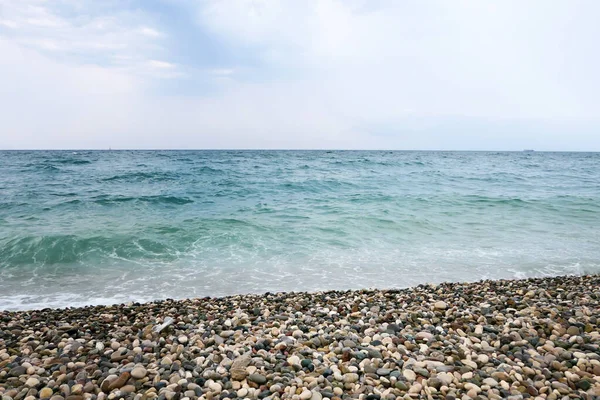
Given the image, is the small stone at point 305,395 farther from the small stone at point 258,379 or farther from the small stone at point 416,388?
the small stone at point 416,388

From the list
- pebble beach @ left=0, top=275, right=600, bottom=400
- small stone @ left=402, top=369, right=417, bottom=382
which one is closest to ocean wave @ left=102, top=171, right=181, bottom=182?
pebble beach @ left=0, top=275, right=600, bottom=400

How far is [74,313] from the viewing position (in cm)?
493

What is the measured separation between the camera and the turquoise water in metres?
7.09

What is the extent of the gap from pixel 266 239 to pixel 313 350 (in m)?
6.88

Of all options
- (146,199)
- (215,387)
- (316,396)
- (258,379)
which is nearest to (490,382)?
(316,396)

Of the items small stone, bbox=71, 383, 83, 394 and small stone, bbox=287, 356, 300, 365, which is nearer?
small stone, bbox=71, 383, 83, 394

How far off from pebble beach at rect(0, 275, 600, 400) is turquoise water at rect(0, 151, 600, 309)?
1.97m

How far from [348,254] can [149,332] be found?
576 cm

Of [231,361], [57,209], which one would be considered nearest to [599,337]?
[231,361]

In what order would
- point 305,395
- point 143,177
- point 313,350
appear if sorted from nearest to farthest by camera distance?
point 305,395, point 313,350, point 143,177

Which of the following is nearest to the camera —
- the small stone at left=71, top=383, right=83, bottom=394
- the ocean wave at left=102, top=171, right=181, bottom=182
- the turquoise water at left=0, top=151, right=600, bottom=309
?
the small stone at left=71, top=383, right=83, bottom=394

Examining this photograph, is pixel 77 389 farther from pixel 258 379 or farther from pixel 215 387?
pixel 258 379

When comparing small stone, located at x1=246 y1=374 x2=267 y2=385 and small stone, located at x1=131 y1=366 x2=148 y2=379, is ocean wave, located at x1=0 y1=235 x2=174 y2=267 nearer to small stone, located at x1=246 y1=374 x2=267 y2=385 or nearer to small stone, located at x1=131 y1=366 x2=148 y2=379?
small stone, located at x1=131 y1=366 x2=148 y2=379

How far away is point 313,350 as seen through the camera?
3543 millimetres
